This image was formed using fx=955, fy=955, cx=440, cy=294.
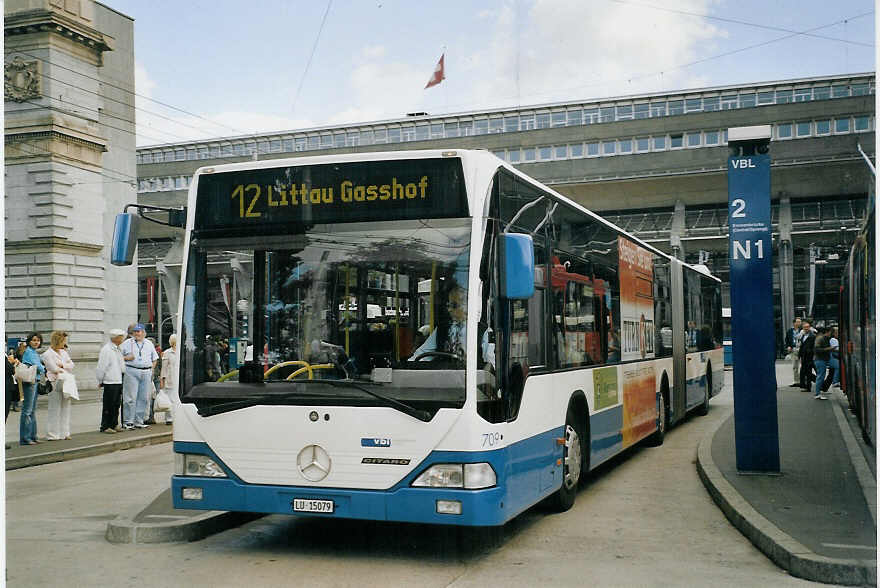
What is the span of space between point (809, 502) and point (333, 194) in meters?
5.09

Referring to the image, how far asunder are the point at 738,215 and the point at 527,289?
4.42m

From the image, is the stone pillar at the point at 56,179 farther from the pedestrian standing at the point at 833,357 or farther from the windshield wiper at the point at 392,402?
the windshield wiper at the point at 392,402

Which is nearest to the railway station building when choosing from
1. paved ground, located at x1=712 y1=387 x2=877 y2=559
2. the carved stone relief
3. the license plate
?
the carved stone relief

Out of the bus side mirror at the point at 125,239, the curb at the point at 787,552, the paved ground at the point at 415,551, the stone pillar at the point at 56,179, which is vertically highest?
the stone pillar at the point at 56,179

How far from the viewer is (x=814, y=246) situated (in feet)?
167

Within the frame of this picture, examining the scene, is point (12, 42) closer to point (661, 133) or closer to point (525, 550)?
point (525, 550)

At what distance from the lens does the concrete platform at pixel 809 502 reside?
641 centimetres

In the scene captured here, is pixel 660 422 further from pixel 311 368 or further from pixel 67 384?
pixel 67 384

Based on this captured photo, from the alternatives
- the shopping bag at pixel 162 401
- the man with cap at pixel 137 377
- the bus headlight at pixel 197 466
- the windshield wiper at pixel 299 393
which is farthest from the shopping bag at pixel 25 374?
the windshield wiper at pixel 299 393

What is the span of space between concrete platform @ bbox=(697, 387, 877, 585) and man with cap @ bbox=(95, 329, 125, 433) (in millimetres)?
9587

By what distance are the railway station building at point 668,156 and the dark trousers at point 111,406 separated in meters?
31.4

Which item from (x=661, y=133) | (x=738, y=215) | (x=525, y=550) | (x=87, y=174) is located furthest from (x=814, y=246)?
(x=525, y=550)

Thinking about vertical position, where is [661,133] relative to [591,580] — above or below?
above

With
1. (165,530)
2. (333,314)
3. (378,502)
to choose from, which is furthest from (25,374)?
(378,502)
